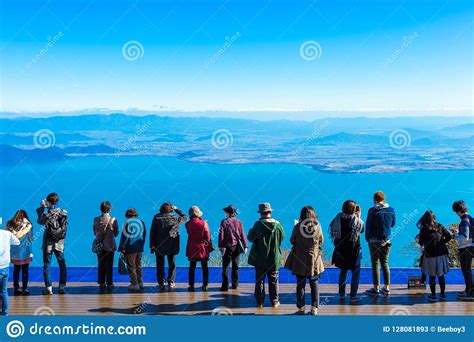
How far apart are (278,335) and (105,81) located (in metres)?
93.3

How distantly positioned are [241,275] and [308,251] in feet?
6.45

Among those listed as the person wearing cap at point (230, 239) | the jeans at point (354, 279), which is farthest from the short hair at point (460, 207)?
the person wearing cap at point (230, 239)

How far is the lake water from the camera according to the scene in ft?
313

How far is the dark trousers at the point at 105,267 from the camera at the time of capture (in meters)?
6.75

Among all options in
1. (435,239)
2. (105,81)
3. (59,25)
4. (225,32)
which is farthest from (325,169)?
(435,239)

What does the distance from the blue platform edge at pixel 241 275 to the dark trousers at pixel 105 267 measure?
499 mm

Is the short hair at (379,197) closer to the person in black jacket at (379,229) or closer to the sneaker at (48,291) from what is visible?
the person in black jacket at (379,229)

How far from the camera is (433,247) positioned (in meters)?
6.43

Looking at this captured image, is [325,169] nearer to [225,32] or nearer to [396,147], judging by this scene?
[396,147]

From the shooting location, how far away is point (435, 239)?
6.38 meters

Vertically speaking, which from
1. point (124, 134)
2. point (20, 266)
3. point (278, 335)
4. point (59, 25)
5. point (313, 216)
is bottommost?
point (278, 335)

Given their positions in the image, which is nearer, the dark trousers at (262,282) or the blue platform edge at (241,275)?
the dark trousers at (262,282)

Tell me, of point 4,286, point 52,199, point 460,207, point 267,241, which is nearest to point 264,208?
point 267,241

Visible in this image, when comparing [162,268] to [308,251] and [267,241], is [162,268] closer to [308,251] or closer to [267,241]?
[267,241]
